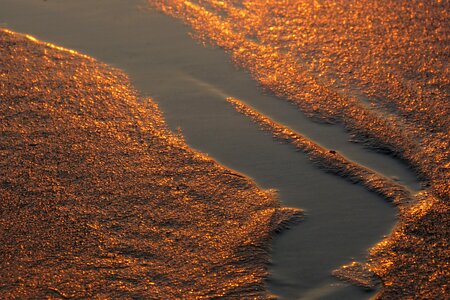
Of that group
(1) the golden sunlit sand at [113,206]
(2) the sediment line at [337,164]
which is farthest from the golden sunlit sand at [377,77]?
(1) the golden sunlit sand at [113,206]

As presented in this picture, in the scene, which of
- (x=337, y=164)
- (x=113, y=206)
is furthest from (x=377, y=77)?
(x=113, y=206)

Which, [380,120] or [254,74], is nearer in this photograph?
[380,120]

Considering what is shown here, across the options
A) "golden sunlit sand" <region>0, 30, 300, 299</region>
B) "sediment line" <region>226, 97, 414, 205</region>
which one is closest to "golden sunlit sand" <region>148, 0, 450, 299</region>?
"sediment line" <region>226, 97, 414, 205</region>

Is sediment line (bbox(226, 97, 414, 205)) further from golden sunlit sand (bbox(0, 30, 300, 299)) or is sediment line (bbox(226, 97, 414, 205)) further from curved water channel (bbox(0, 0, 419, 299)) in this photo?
golden sunlit sand (bbox(0, 30, 300, 299))

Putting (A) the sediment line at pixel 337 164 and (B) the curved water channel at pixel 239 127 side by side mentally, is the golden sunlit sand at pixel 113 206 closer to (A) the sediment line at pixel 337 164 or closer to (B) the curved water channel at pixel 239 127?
(B) the curved water channel at pixel 239 127

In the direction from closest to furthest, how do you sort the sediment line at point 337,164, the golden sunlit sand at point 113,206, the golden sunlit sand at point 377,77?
1. the golden sunlit sand at point 113,206
2. the golden sunlit sand at point 377,77
3. the sediment line at point 337,164

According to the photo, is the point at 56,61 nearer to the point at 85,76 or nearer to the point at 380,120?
the point at 85,76

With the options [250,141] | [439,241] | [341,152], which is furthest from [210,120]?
[439,241]
